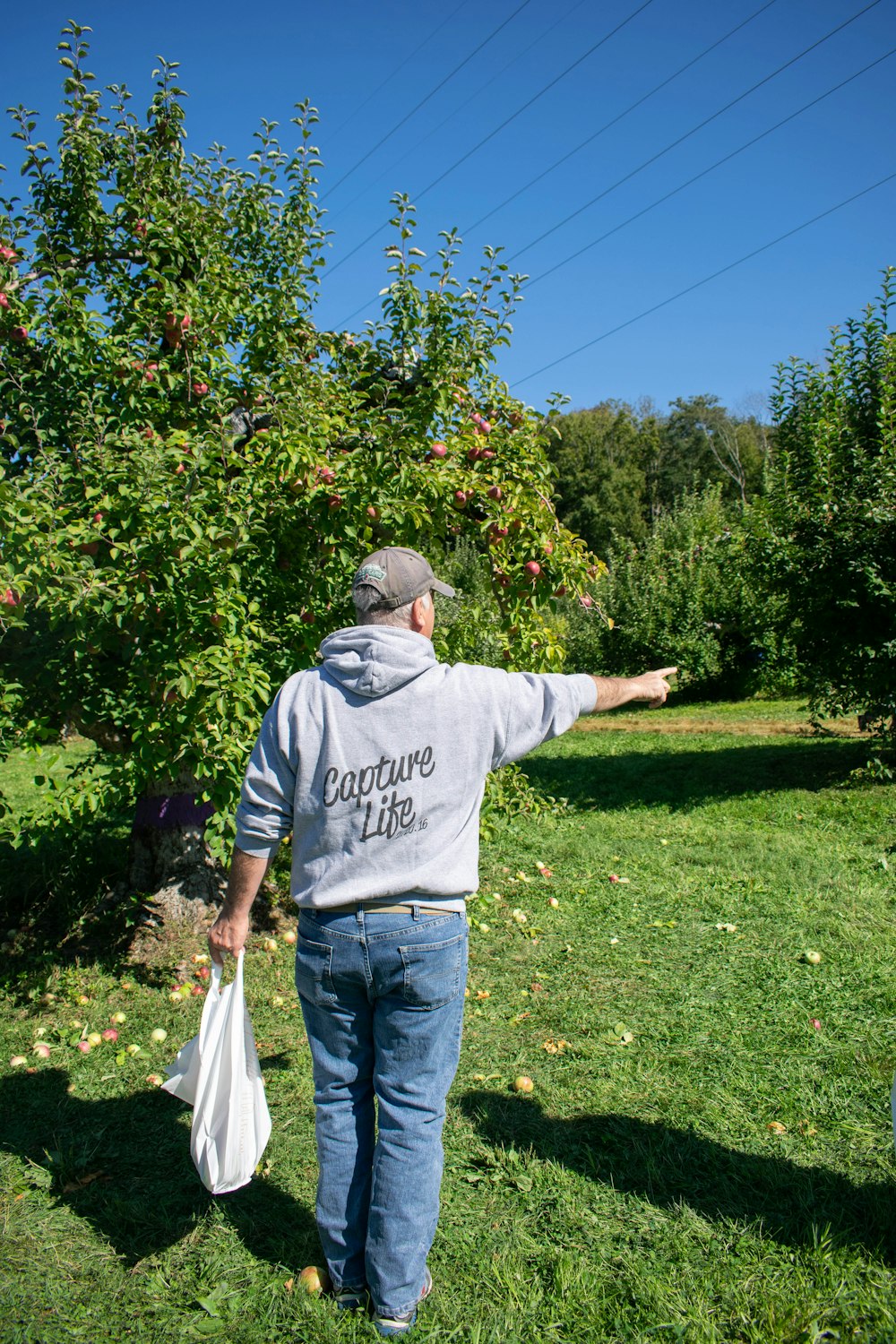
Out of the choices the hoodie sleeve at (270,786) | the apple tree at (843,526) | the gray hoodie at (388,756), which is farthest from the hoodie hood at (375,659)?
the apple tree at (843,526)

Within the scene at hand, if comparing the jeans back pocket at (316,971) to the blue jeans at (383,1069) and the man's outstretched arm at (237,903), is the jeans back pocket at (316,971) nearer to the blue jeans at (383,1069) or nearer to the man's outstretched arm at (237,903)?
the blue jeans at (383,1069)

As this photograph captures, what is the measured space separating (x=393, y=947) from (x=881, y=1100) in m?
2.11

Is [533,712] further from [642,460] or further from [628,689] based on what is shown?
[642,460]

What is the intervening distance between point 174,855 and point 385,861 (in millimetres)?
3237

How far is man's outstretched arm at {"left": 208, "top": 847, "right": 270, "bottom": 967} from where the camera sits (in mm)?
2250

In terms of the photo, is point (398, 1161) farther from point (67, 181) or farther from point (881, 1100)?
point (67, 181)

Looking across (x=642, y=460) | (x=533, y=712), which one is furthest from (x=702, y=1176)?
(x=642, y=460)

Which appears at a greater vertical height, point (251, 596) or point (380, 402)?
point (380, 402)

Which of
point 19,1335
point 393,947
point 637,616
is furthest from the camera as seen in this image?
point 637,616

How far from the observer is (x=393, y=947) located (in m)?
2.05

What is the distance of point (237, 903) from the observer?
231 cm

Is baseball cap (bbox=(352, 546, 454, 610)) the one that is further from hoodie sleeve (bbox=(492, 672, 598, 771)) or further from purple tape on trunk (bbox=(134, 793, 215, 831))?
purple tape on trunk (bbox=(134, 793, 215, 831))

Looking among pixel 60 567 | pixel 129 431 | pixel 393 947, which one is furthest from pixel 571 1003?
pixel 129 431

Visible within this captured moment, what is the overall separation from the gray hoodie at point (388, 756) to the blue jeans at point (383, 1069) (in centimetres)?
10
